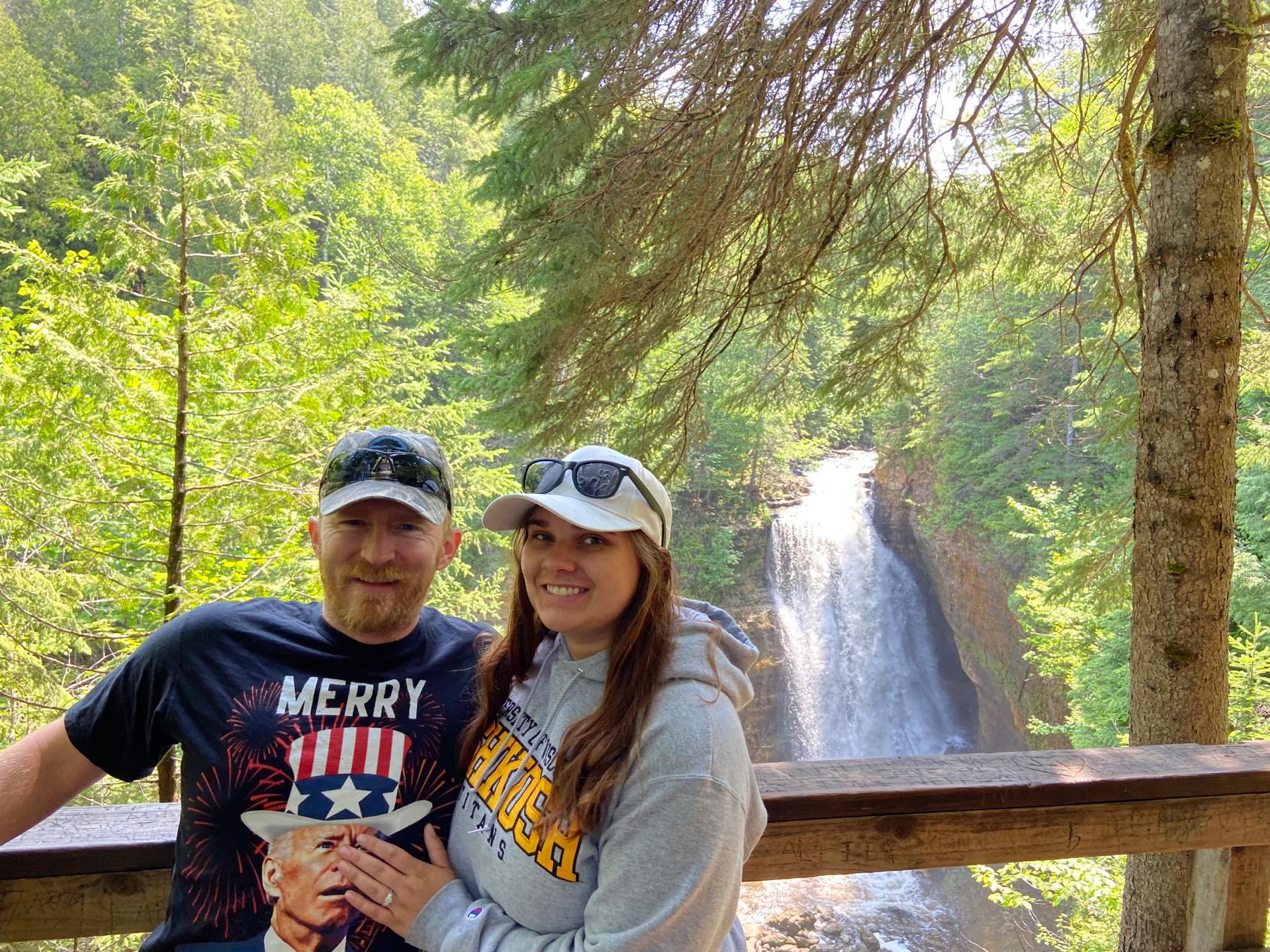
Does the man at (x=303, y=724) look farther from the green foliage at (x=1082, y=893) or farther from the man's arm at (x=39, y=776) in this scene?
the green foliage at (x=1082, y=893)

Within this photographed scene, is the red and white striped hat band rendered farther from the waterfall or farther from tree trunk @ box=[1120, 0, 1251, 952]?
the waterfall

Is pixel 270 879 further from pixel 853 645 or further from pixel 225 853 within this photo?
pixel 853 645

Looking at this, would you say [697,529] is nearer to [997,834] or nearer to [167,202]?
[167,202]

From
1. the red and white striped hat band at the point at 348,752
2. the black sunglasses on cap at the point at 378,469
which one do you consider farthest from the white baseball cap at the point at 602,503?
the red and white striped hat band at the point at 348,752

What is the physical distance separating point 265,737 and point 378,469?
1.44 feet

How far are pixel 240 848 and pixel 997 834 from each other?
1.24 meters

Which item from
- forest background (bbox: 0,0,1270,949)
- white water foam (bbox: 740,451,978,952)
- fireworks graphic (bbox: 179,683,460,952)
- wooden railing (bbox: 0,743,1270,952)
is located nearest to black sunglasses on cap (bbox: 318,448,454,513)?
fireworks graphic (bbox: 179,683,460,952)

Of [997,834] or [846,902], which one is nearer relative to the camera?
[997,834]

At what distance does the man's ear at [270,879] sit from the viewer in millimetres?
1145

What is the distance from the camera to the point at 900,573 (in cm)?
1905

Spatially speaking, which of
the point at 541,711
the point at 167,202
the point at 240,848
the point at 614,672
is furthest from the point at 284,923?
the point at 167,202

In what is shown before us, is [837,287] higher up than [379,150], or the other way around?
[379,150]

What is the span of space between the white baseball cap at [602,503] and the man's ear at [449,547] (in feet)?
0.98

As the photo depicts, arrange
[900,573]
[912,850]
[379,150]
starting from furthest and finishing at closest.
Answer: [379,150] → [900,573] → [912,850]
